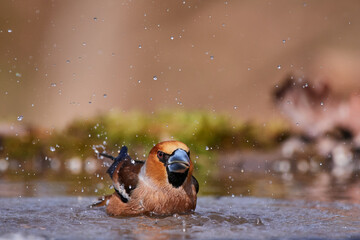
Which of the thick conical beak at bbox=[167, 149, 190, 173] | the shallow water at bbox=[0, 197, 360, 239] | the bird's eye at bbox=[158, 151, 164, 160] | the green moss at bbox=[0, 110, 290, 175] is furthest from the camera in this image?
the green moss at bbox=[0, 110, 290, 175]

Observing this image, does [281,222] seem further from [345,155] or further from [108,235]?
[345,155]

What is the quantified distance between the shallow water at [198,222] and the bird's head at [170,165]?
26 centimetres

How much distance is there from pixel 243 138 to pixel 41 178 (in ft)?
14.2

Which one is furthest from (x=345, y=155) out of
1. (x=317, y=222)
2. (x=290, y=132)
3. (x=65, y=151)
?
(x=317, y=222)

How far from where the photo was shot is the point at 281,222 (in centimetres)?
385

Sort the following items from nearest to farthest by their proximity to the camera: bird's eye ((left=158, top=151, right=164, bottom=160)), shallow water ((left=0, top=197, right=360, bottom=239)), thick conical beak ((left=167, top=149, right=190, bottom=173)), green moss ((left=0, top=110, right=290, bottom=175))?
shallow water ((left=0, top=197, right=360, bottom=239)) < thick conical beak ((left=167, top=149, right=190, bottom=173)) < bird's eye ((left=158, top=151, right=164, bottom=160)) < green moss ((left=0, top=110, right=290, bottom=175))

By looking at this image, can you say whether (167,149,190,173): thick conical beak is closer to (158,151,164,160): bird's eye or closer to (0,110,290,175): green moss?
(158,151,164,160): bird's eye

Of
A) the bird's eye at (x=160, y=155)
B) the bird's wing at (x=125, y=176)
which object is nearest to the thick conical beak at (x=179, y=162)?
the bird's eye at (x=160, y=155)

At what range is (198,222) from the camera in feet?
12.4

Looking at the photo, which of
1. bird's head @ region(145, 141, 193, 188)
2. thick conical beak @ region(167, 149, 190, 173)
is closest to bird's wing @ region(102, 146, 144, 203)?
bird's head @ region(145, 141, 193, 188)

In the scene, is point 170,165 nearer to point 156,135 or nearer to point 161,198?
point 161,198

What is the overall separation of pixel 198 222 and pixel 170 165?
426 millimetres

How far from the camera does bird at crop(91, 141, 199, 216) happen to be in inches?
155

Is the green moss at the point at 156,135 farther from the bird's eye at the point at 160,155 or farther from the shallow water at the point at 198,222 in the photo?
the bird's eye at the point at 160,155
